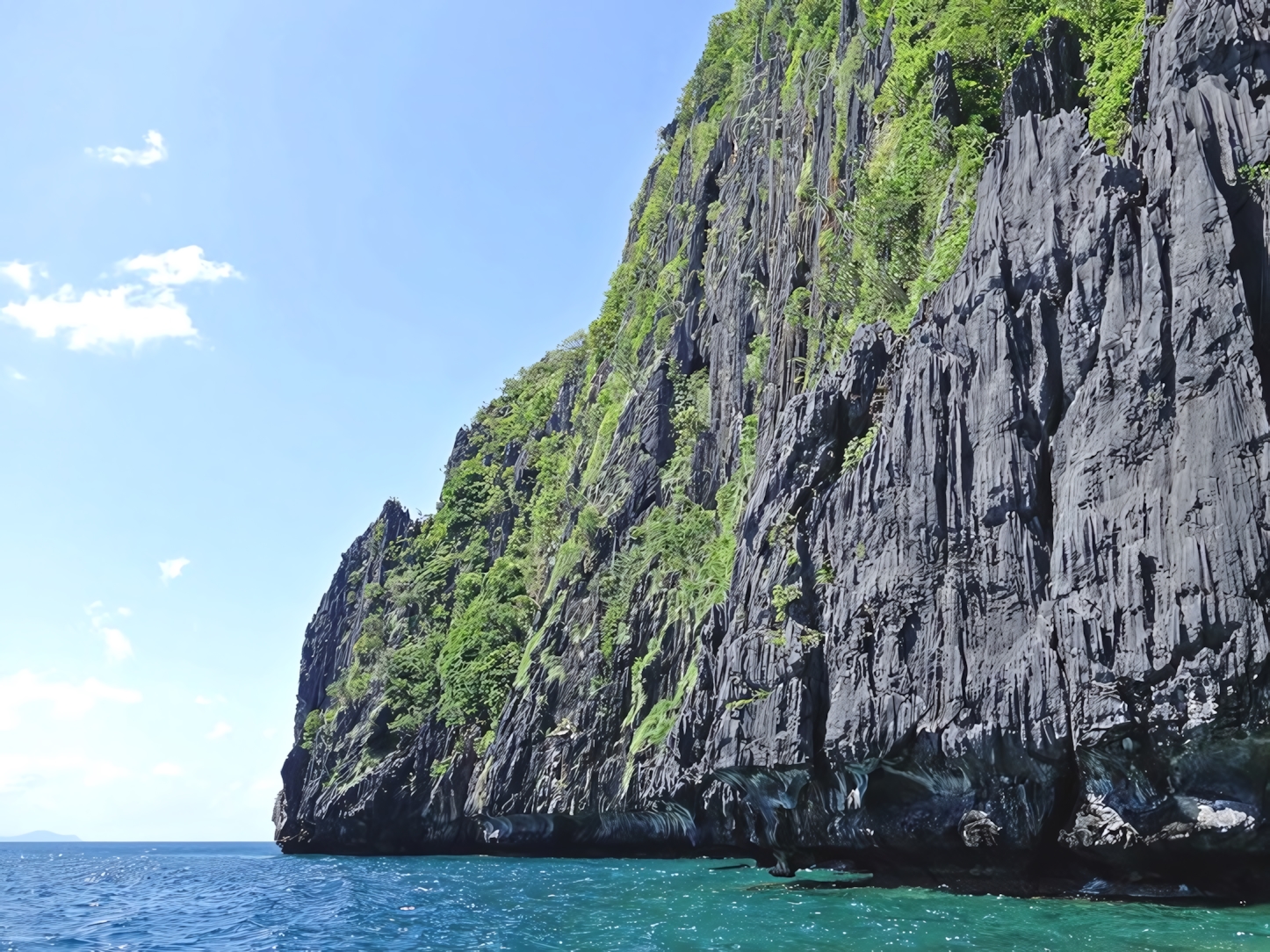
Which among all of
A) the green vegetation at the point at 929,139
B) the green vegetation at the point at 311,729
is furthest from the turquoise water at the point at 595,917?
the green vegetation at the point at 311,729

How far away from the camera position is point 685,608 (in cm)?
3928

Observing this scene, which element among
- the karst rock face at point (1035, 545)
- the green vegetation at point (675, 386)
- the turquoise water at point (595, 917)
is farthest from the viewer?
the green vegetation at point (675, 386)

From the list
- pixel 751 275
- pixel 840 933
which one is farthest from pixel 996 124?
pixel 840 933

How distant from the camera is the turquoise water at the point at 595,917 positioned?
16.4m

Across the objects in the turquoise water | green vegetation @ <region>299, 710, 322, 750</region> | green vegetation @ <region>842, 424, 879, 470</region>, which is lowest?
the turquoise water

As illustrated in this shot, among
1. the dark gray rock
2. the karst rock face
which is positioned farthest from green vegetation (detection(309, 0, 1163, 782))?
the karst rock face

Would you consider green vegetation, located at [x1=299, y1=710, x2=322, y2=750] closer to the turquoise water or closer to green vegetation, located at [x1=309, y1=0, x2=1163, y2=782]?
green vegetation, located at [x1=309, y1=0, x2=1163, y2=782]

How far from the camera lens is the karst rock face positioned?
17.4 metres

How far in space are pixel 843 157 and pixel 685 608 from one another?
64.6ft

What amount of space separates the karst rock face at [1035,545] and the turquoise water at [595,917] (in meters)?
1.75

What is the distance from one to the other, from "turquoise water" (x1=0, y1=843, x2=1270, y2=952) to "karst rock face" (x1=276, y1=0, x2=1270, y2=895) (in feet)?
5.75

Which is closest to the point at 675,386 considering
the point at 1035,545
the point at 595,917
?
the point at 1035,545

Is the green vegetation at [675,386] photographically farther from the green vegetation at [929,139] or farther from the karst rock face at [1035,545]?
the karst rock face at [1035,545]

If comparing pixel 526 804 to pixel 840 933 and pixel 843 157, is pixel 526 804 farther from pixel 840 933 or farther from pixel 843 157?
pixel 843 157
